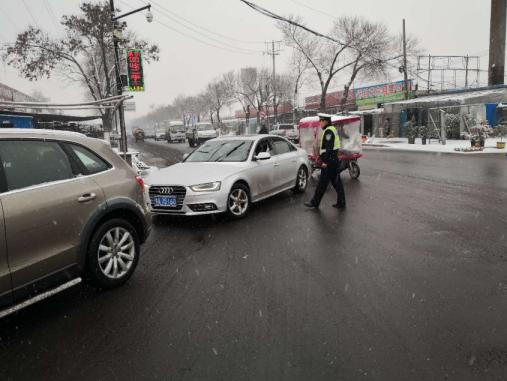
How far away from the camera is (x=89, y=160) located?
4168mm

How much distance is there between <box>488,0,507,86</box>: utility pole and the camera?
95.2 ft

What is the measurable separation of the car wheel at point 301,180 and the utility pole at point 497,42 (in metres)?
27.6

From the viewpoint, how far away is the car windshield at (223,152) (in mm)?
8023

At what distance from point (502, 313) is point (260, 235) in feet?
11.2

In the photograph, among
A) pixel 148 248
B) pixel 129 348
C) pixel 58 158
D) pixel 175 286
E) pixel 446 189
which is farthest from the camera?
pixel 446 189

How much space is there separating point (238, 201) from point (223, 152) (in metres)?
1.43

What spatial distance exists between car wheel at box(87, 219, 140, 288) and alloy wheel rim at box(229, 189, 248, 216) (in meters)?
2.77

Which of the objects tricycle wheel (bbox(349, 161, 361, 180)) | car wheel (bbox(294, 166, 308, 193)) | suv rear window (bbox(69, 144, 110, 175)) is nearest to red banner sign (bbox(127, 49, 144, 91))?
tricycle wheel (bbox(349, 161, 361, 180))

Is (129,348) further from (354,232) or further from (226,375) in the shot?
(354,232)

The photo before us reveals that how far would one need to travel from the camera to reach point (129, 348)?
306cm

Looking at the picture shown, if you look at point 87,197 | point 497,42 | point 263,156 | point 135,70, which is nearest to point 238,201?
point 263,156

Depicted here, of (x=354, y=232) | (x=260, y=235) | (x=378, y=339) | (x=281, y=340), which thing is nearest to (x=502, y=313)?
(x=378, y=339)

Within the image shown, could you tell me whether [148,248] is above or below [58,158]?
below

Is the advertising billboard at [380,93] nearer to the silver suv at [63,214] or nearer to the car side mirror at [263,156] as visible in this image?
the car side mirror at [263,156]
